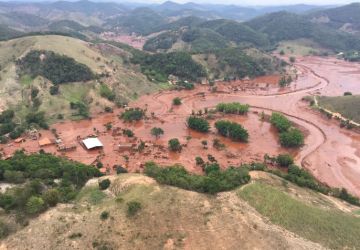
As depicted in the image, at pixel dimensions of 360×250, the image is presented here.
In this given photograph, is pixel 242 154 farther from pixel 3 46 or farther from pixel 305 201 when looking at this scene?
pixel 3 46

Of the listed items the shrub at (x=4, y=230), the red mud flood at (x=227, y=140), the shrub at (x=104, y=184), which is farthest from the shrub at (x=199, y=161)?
the shrub at (x=4, y=230)

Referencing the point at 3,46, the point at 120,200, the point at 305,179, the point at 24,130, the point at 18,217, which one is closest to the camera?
the point at 18,217

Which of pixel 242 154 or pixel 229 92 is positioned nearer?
pixel 242 154

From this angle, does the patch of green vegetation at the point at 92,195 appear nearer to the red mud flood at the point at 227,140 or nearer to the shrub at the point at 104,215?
the shrub at the point at 104,215

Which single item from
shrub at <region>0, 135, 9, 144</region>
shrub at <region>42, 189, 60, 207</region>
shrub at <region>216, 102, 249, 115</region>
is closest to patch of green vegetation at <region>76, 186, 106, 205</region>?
shrub at <region>42, 189, 60, 207</region>

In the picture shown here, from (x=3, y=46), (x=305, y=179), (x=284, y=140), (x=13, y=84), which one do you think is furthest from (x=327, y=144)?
(x=3, y=46)

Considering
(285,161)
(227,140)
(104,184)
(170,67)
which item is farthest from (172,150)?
(170,67)
